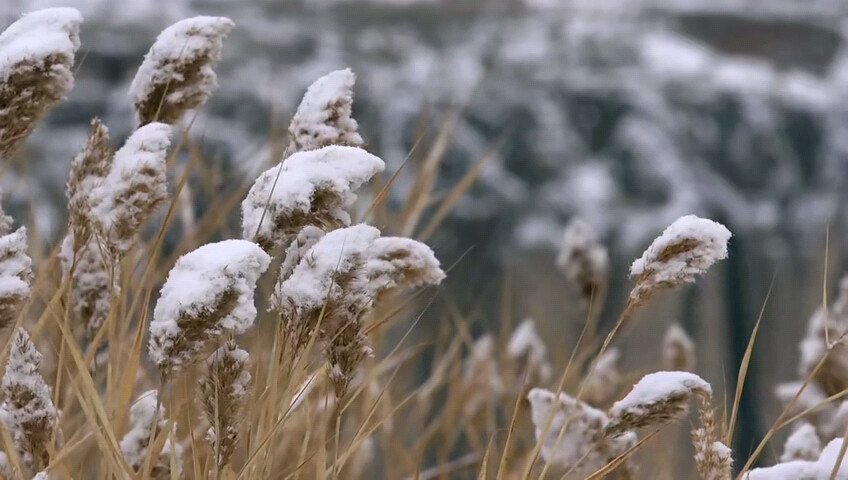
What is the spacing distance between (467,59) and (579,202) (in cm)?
104

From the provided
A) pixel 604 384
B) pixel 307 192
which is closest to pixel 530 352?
pixel 604 384

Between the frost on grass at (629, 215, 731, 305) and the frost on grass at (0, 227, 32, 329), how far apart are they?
0.94 feet

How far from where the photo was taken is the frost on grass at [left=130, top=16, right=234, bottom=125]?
515 millimetres

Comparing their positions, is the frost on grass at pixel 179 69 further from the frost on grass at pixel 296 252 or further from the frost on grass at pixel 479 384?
the frost on grass at pixel 479 384

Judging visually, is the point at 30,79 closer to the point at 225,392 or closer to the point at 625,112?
the point at 225,392

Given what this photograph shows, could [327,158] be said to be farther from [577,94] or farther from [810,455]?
[577,94]

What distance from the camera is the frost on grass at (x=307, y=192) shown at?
1.31 ft

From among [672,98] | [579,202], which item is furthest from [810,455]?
[672,98]

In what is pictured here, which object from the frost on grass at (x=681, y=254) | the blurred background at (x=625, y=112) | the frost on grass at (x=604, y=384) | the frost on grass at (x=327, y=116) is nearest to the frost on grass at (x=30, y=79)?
the frost on grass at (x=327, y=116)

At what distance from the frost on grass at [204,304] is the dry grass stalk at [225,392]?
0.09 ft

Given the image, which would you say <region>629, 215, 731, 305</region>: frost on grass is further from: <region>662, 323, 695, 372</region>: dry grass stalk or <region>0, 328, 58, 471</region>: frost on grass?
<region>662, 323, 695, 372</region>: dry grass stalk

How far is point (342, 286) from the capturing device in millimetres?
400

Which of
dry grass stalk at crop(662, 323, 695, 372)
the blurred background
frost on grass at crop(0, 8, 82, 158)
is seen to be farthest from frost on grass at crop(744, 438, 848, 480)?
the blurred background

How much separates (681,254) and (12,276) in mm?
311
